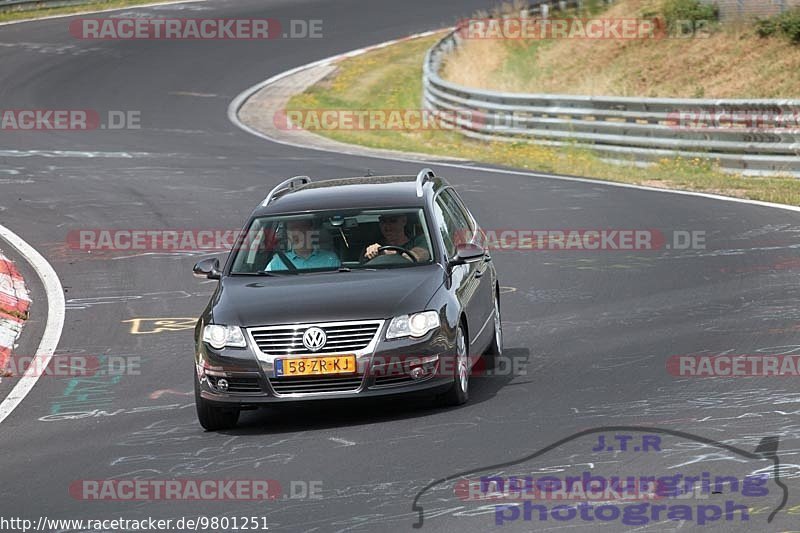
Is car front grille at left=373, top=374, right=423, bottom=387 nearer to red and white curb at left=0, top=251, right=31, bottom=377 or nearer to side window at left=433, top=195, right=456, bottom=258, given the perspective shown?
side window at left=433, top=195, right=456, bottom=258

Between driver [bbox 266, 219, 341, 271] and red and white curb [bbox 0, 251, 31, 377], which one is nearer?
driver [bbox 266, 219, 341, 271]

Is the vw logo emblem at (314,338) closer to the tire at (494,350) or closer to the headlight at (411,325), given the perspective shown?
the headlight at (411,325)

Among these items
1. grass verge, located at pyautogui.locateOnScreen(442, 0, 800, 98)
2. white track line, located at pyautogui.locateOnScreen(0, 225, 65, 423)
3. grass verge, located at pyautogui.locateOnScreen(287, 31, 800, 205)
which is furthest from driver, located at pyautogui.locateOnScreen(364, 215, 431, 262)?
grass verge, located at pyautogui.locateOnScreen(442, 0, 800, 98)

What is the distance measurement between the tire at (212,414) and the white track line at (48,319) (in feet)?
6.19

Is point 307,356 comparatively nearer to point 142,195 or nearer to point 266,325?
point 266,325

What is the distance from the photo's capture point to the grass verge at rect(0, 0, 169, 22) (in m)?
51.5

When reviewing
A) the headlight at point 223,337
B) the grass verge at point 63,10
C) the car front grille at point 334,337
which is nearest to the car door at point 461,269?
the car front grille at point 334,337

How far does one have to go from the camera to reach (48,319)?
48.6ft

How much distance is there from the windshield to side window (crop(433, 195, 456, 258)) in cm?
17

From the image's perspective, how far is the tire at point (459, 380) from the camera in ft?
32.7

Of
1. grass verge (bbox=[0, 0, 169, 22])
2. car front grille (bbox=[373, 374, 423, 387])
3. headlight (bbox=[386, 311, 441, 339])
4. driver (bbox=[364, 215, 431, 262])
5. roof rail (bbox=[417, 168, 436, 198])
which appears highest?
grass verge (bbox=[0, 0, 169, 22])

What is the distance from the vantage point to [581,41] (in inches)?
1639

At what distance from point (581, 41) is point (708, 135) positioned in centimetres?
1738

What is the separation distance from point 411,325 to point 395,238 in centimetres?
126
